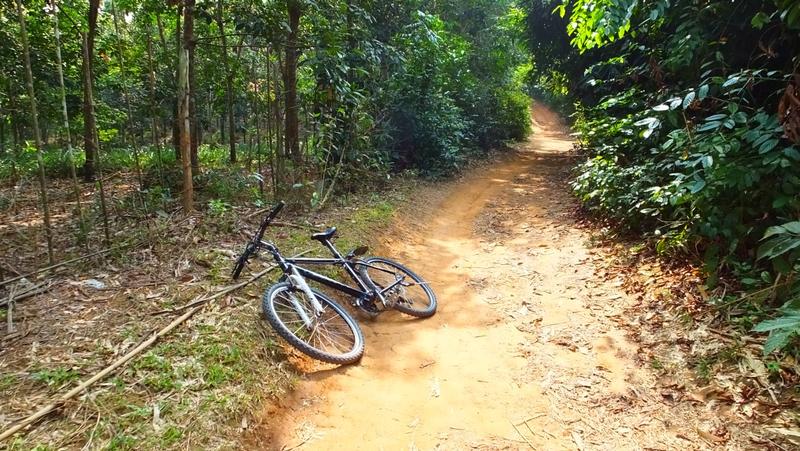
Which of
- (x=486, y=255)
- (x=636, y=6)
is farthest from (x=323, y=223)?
(x=636, y=6)

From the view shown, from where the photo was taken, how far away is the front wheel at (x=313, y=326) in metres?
3.39

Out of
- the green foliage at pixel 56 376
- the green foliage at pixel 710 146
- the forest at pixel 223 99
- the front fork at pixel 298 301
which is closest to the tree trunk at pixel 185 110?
the forest at pixel 223 99

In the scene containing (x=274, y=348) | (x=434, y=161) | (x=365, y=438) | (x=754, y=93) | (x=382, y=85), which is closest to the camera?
(x=365, y=438)

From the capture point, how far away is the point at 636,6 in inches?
198

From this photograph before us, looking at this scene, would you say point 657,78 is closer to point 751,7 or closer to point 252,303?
point 751,7

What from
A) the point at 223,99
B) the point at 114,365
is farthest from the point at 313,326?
the point at 223,99

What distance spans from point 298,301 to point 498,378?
1791mm

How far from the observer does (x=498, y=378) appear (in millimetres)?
3502

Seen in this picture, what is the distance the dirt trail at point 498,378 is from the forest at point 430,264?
23mm

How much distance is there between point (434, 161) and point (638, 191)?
636 centimetres

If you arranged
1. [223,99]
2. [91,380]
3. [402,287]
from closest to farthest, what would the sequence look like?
[91,380] → [402,287] → [223,99]

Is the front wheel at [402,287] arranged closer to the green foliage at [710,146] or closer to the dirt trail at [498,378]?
the dirt trail at [498,378]

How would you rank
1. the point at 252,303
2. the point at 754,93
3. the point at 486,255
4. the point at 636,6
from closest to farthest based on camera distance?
the point at 252,303, the point at 754,93, the point at 636,6, the point at 486,255

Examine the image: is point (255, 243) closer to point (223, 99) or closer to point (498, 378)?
point (498, 378)
